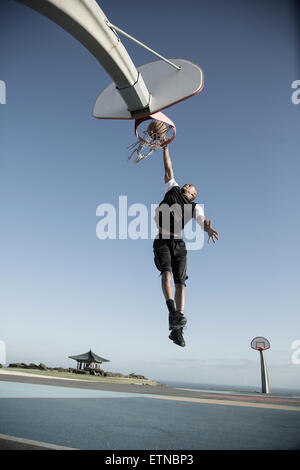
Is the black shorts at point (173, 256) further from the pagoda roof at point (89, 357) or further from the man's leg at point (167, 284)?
the pagoda roof at point (89, 357)

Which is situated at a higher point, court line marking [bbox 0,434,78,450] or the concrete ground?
court line marking [bbox 0,434,78,450]

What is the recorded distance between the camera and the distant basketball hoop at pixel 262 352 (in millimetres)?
14917

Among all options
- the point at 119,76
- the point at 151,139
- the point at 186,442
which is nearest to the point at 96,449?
the point at 186,442

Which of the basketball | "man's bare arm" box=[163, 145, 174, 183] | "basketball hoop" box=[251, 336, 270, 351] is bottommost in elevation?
"basketball hoop" box=[251, 336, 270, 351]

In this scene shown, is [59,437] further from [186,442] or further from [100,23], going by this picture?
[100,23]

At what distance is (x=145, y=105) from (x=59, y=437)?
484 cm

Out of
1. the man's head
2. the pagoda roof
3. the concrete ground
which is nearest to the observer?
the concrete ground

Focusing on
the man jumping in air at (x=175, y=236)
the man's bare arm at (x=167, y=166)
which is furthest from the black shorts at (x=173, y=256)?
the man's bare arm at (x=167, y=166)

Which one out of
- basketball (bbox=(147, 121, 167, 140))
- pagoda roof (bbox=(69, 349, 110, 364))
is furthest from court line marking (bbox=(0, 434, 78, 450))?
pagoda roof (bbox=(69, 349, 110, 364))

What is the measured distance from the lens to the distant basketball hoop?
1492cm

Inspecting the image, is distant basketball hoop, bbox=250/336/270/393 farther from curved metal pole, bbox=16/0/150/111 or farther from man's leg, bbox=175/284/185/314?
curved metal pole, bbox=16/0/150/111

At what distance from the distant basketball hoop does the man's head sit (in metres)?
13.1

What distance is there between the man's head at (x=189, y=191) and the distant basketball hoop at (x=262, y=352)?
43.1ft

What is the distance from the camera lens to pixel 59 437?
14.3 ft
